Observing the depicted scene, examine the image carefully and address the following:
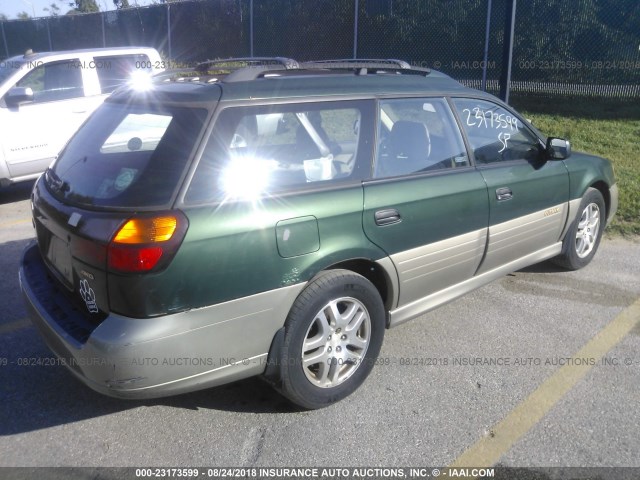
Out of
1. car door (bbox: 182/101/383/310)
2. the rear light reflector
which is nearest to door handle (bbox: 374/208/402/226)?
car door (bbox: 182/101/383/310)

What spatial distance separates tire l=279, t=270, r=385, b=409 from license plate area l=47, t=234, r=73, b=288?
1114mm

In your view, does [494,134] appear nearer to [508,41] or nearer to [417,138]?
[417,138]

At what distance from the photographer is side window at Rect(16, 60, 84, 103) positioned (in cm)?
782

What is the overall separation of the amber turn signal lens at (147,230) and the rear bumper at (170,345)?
1.13 feet

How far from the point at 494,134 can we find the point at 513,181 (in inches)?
15.5

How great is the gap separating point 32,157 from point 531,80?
8925 millimetres

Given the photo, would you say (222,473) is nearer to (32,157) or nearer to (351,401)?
(351,401)

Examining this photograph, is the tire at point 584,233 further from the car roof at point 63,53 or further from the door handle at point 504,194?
the car roof at point 63,53

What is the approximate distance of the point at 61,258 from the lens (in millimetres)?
3016

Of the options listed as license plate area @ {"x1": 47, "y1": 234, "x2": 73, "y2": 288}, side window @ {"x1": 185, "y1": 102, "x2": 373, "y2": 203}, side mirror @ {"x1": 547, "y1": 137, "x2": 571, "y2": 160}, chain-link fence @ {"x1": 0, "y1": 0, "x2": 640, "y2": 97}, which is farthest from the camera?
chain-link fence @ {"x1": 0, "y1": 0, "x2": 640, "y2": 97}

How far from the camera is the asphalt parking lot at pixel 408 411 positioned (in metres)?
2.88

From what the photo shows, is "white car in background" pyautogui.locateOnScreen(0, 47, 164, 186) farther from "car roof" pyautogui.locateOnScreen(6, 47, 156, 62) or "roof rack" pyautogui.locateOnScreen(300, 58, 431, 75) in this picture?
"roof rack" pyautogui.locateOnScreen(300, 58, 431, 75)

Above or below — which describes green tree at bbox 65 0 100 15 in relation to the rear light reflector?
above

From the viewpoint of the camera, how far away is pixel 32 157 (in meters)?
7.54
